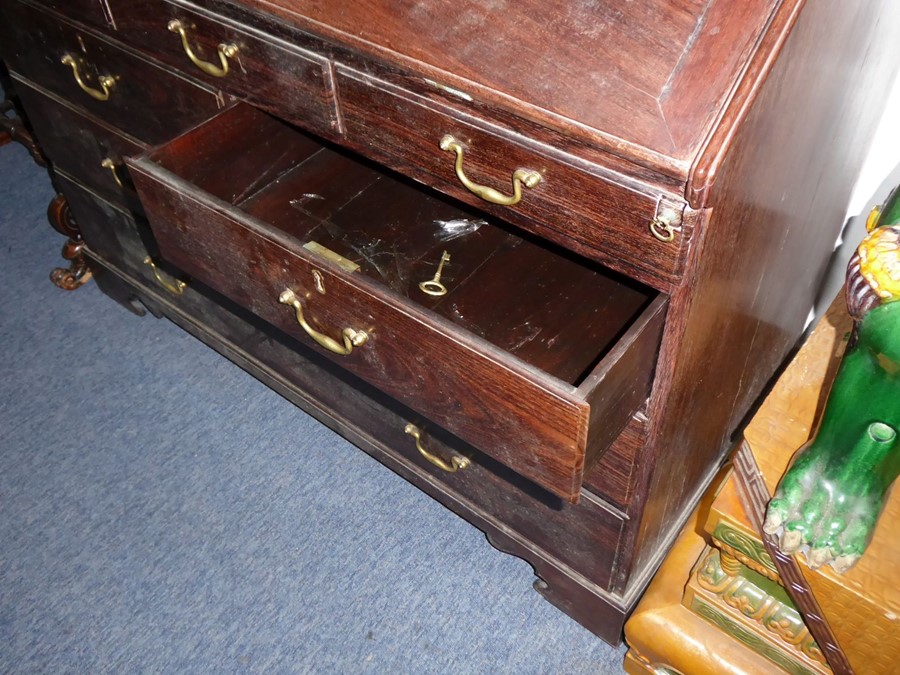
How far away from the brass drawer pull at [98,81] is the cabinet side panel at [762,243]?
0.90 m

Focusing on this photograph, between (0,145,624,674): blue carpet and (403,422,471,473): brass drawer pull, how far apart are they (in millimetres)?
245

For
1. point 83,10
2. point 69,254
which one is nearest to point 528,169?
point 83,10

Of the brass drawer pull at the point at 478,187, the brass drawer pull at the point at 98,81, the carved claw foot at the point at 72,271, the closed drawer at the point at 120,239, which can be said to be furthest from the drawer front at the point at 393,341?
the carved claw foot at the point at 72,271

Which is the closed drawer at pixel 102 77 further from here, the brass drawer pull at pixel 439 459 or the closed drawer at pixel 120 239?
the brass drawer pull at pixel 439 459

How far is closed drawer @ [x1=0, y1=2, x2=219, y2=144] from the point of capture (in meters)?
1.14

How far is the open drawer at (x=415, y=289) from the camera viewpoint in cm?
75

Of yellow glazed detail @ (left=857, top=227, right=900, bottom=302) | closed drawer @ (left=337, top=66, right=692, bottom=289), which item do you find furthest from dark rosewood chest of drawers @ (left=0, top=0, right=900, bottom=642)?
yellow glazed detail @ (left=857, top=227, right=900, bottom=302)

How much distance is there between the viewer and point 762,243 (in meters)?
0.88

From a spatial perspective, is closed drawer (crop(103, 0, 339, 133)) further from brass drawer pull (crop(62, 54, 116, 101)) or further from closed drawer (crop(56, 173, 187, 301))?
closed drawer (crop(56, 173, 187, 301))

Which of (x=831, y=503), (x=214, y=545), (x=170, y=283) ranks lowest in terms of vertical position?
(x=214, y=545)

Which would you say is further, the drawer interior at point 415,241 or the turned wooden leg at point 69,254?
the turned wooden leg at point 69,254

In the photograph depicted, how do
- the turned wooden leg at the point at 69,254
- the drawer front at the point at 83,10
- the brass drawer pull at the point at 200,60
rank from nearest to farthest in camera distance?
the brass drawer pull at the point at 200,60, the drawer front at the point at 83,10, the turned wooden leg at the point at 69,254

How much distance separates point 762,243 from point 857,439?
219mm

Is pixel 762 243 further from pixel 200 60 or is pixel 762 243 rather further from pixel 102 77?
pixel 102 77
